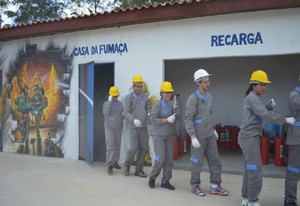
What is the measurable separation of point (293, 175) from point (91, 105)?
4.27 metres

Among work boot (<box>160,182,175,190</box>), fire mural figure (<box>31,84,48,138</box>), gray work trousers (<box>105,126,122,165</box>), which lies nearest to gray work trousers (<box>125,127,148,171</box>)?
gray work trousers (<box>105,126,122,165</box>)

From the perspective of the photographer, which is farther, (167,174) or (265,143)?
(265,143)

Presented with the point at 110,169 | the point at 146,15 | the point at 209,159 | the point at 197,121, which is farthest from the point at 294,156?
the point at 146,15

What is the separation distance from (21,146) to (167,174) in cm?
512

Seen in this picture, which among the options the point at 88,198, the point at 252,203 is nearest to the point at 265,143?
the point at 252,203

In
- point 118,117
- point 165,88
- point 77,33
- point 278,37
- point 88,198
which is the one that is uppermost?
point 77,33

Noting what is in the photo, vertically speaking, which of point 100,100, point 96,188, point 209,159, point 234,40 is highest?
point 234,40

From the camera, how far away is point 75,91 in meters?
7.86

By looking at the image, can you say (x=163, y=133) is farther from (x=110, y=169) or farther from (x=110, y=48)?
(x=110, y=48)

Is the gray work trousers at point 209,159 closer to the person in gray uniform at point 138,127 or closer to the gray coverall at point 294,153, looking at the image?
the gray coverall at point 294,153

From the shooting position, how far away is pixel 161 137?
536cm

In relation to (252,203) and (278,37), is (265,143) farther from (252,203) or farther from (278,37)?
(252,203)

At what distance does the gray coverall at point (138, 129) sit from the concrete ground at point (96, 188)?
0.40 m

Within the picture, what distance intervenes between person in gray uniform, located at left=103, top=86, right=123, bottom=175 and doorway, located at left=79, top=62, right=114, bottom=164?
21.8 inches
